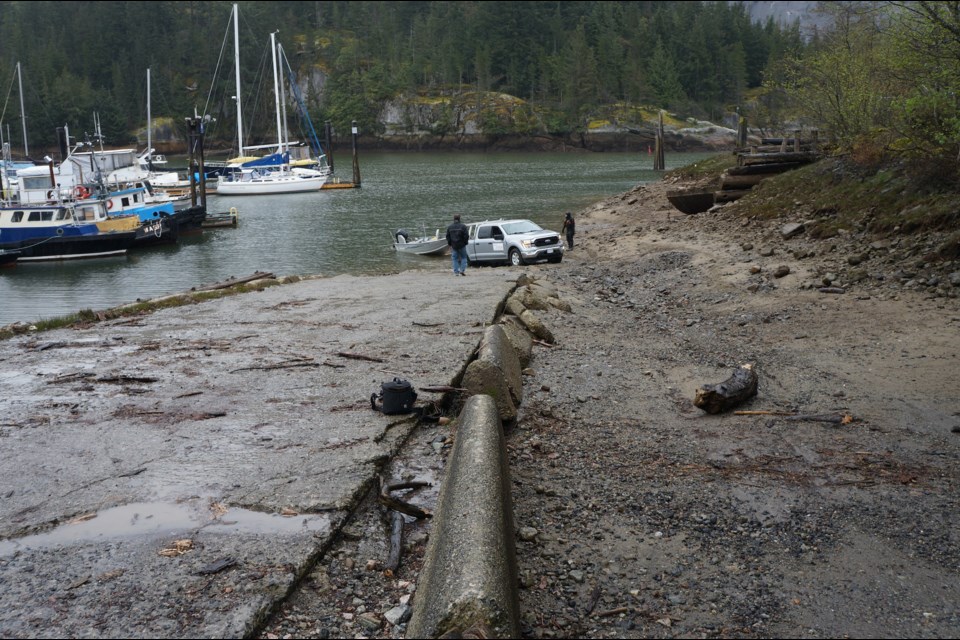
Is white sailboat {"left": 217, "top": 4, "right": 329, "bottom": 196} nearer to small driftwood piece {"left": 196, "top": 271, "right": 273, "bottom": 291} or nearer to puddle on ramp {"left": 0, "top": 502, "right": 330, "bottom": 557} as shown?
small driftwood piece {"left": 196, "top": 271, "right": 273, "bottom": 291}

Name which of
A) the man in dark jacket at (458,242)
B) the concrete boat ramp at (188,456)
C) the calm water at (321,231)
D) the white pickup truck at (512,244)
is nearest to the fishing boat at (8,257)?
the calm water at (321,231)

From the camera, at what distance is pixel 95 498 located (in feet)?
25.2

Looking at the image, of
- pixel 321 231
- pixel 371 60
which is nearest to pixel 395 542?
pixel 321 231

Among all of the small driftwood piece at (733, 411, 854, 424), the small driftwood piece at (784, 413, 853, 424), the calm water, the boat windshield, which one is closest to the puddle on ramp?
the small driftwood piece at (733, 411, 854, 424)

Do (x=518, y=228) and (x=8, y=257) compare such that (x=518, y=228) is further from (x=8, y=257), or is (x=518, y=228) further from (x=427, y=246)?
(x=8, y=257)

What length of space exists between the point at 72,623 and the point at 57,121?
147m

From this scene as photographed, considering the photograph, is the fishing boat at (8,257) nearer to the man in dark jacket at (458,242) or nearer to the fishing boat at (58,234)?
the fishing boat at (58,234)

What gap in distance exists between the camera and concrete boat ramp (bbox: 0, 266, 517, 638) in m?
6.06

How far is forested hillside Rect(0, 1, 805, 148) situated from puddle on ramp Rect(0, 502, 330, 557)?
425 ft

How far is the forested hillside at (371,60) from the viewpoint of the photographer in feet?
461

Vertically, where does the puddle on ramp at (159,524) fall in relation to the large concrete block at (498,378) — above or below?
below

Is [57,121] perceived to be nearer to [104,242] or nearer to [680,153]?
[680,153]

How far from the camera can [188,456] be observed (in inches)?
341

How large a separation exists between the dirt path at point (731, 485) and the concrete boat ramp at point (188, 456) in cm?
54
